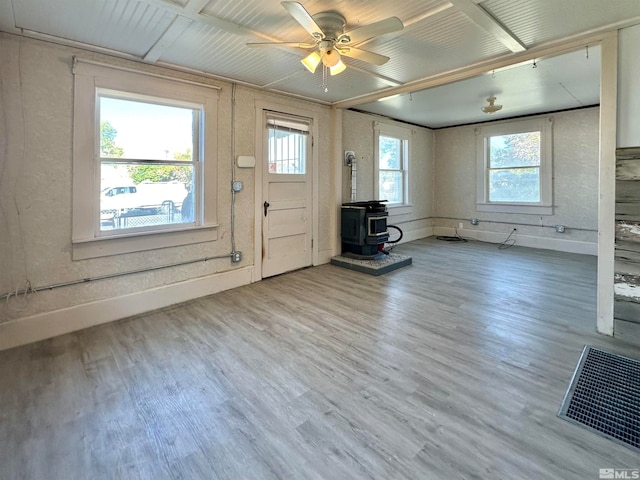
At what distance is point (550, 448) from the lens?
1.54 m

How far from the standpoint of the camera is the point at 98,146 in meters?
3.02

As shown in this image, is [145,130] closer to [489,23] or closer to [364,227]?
[364,227]

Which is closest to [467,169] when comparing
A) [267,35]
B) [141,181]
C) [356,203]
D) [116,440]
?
[356,203]

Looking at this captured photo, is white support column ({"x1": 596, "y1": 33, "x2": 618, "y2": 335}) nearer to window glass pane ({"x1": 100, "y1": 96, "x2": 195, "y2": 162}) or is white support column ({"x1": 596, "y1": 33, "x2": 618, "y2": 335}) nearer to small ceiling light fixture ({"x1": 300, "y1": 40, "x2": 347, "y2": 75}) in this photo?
small ceiling light fixture ({"x1": 300, "y1": 40, "x2": 347, "y2": 75})

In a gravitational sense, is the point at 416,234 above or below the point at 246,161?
below

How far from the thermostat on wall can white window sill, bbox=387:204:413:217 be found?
131 inches

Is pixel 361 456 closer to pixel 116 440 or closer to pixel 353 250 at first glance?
pixel 116 440

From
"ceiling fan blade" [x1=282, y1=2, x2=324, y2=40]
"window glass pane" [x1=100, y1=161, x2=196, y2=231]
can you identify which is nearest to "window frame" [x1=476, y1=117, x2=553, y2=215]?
"ceiling fan blade" [x1=282, y1=2, x2=324, y2=40]

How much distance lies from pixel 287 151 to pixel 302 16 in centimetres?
262

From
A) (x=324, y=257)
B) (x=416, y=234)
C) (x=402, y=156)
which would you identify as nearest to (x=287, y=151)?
(x=324, y=257)

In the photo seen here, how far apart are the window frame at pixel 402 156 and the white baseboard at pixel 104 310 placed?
3.46m

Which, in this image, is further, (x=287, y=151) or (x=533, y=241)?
(x=533, y=241)

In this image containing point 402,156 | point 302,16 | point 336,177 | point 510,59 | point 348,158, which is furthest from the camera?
point 402,156

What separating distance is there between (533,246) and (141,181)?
6829 mm
